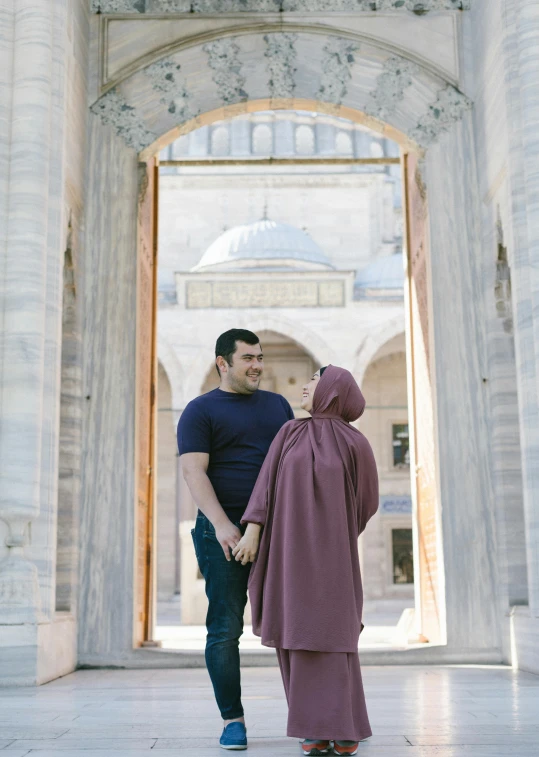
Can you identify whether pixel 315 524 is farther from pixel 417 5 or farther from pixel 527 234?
pixel 417 5

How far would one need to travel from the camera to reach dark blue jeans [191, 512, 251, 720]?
301 centimetres

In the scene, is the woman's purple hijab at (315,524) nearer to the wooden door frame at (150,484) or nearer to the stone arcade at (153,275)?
the stone arcade at (153,275)

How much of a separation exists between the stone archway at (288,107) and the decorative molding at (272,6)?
0.40ft

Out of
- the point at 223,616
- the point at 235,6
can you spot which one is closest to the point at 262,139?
the point at 235,6

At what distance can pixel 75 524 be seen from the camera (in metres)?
5.99

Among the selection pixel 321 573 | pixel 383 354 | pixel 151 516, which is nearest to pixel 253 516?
pixel 321 573

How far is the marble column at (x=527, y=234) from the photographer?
206 inches

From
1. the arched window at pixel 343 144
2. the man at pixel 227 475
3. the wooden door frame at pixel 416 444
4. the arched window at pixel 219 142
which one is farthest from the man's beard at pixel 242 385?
the arched window at pixel 343 144

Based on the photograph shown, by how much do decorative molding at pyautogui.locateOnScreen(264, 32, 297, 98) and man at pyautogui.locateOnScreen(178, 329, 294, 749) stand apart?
3889 millimetres

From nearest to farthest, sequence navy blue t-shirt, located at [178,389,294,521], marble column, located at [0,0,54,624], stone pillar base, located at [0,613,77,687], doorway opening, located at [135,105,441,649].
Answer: navy blue t-shirt, located at [178,389,294,521], stone pillar base, located at [0,613,77,687], marble column, located at [0,0,54,624], doorway opening, located at [135,105,441,649]

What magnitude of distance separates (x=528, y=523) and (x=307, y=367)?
1643 centimetres

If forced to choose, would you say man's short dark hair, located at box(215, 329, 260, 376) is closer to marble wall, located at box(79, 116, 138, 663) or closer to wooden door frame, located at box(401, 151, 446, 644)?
marble wall, located at box(79, 116, 138, 663)

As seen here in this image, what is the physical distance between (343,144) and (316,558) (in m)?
27.0

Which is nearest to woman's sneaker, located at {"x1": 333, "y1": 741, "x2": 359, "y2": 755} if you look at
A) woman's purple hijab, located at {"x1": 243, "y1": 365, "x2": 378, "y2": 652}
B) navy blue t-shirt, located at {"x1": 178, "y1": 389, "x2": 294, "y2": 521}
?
woman's purple hijab, located at {"x1": 243, "y1": 365, "x2": 378, "y2": 652}
